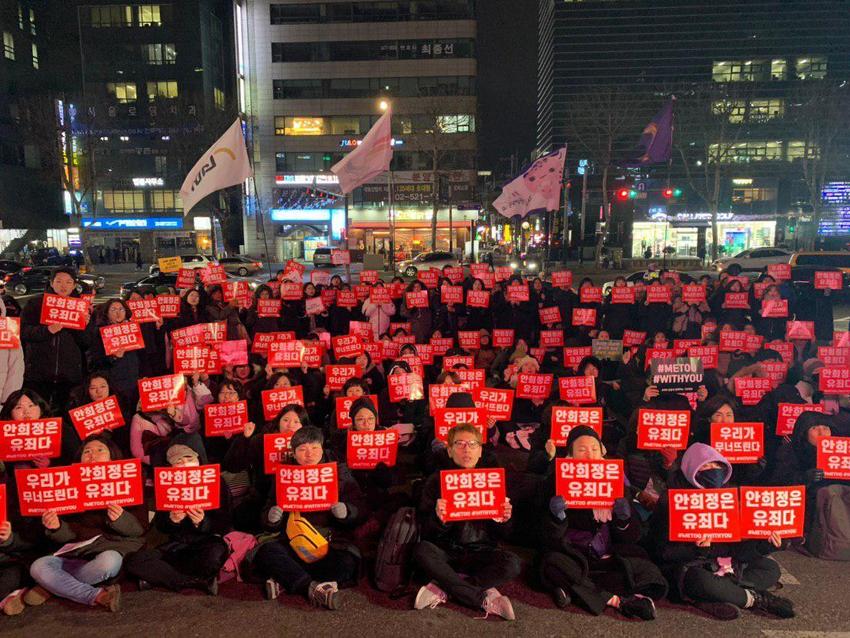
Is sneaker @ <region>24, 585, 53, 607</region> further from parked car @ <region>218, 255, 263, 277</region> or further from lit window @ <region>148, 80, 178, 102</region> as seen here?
lit window @ <region>148, 80, 178, 102</region>

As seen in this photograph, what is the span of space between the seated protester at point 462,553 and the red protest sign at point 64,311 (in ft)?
17.0

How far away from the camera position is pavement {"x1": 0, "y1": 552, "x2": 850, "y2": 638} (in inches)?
175

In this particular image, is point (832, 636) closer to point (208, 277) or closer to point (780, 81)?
point (208, 277)

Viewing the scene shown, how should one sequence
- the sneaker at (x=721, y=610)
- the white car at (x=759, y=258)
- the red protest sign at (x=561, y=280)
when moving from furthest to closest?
the white car at (x=759, y=258) < the red protest sign at (x=561, y=280) < the sneaker at (x=721, y=610)

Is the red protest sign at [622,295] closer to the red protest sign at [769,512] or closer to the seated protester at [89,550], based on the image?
the red protest sign at [769,512]

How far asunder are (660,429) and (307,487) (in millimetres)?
3428

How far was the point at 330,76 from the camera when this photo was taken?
51000 mm

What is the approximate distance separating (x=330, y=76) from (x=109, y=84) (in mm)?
20228

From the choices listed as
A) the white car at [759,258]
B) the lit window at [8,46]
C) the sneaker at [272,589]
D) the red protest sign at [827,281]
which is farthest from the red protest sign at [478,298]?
the lit window at [8,46]

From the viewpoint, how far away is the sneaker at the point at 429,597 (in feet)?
15.4

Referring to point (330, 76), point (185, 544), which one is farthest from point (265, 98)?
point (185, 544)

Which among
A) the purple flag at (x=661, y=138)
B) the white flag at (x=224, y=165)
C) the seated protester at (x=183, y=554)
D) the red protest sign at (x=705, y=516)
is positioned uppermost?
the purple flag at (x=661, y=138)

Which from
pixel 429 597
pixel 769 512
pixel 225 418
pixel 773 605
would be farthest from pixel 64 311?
pixel 773 605

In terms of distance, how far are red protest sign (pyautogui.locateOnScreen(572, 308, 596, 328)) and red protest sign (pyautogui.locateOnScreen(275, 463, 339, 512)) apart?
737cm
